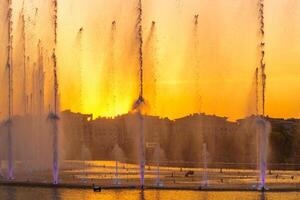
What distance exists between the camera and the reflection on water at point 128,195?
3431 cm

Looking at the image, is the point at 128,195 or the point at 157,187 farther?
the point at 157,187

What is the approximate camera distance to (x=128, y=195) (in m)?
35.8

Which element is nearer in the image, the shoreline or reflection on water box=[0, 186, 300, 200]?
reflection on water box=[0, 186, 300, 200]

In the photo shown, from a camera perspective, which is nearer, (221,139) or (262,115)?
(262,115)

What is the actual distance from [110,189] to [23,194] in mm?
5379

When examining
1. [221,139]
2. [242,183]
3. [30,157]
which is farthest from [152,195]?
[221,139]

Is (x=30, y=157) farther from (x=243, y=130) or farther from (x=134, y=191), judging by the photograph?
(x=243, y=130)

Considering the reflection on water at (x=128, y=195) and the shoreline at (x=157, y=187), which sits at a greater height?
the shoreline at (x=157, y=187)

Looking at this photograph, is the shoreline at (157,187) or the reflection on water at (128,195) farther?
the shoreline at (157,187)

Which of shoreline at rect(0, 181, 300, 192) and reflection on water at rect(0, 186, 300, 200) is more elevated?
shoreline at rect(0, 181, 300, 192)

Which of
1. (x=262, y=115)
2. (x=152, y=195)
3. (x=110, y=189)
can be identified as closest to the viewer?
(x=152, y=195)

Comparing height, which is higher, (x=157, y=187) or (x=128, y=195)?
(x=157, y=187)

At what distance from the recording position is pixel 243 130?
118 metres

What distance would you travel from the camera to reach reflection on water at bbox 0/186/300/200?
3431cm
